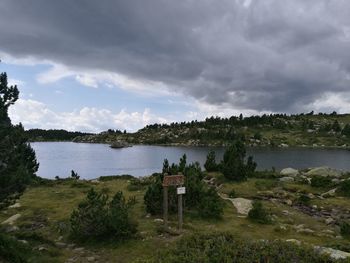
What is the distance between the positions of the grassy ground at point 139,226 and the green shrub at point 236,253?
4.71 feet

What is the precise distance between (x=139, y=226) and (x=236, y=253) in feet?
35.9

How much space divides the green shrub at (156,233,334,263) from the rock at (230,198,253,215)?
599 inches

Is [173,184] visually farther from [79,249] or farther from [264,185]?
[264,185]

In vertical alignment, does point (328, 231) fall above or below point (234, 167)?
below

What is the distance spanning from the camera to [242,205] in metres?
25.1

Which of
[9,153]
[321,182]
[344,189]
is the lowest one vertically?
[344,189]

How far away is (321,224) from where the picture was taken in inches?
867

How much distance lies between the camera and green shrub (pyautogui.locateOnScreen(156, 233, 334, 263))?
7.70 metres

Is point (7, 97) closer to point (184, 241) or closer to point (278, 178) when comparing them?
point (184, 241)

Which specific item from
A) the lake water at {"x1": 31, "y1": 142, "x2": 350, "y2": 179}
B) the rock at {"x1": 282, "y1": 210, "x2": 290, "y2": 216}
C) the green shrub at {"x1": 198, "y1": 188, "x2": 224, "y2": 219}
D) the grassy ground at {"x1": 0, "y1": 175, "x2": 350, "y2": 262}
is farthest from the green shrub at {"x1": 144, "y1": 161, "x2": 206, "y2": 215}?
the lake water at {"x1": 31, "y1": 142, "x2": 350, "y2": 179}

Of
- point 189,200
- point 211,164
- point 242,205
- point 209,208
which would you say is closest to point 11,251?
point 209,208

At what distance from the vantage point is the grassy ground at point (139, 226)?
14.7m

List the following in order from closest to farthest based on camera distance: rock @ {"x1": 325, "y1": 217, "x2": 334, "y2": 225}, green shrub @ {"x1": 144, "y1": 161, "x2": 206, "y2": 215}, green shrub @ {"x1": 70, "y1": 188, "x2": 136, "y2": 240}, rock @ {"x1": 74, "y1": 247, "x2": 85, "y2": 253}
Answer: rock @ {"x1": 74, "y1": 247, "x2": 85, "y2": 253}, green shrub @ {"x1": 70, "y1": 188, "x2": 136, "y2": 240}, green shrub @ {"x1": 144, "y1": 161, "x2": 206, "y2": 215}, rock @ {"x1": 325, "y1": 217, "x2": 334, "y2": 225}

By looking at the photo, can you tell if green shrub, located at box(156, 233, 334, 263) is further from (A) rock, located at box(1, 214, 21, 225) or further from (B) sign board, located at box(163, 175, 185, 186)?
(A) rock, located at box(1, 214, 21, 225)
